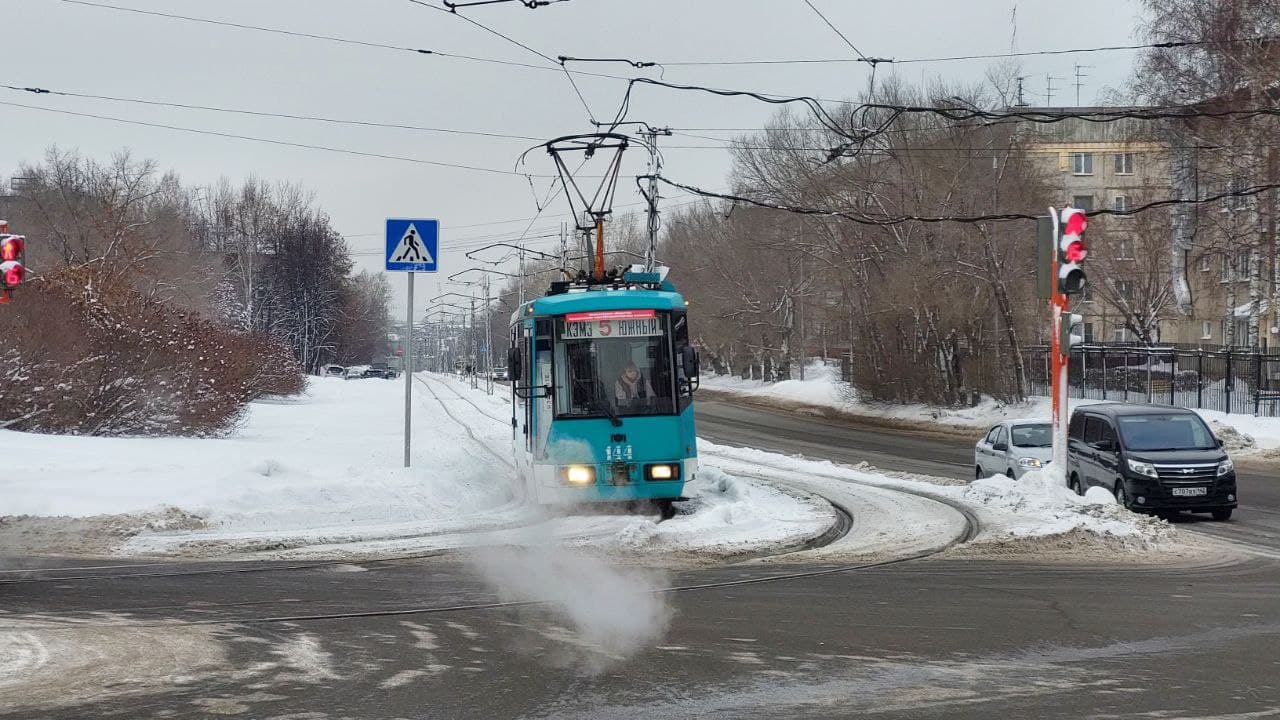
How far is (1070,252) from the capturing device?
53.8ft

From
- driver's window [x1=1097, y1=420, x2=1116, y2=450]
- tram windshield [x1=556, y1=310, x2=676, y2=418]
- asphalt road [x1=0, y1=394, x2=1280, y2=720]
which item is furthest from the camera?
driver's window [x1=1097, y1=420, x2=1116, y2=450]

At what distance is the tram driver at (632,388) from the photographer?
1620 cm

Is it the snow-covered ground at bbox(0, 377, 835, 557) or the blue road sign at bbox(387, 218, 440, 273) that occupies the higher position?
the blue road sign at bbox(387, 218, 440, 273)

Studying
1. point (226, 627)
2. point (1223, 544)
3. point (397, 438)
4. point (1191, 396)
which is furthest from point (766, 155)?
point (226, 627)

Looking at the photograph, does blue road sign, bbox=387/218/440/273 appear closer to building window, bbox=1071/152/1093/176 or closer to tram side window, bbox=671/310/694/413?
tram side window, bbox=671/310/694/413

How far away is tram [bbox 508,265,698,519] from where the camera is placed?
15.9m

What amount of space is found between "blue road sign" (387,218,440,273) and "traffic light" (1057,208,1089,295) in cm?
811

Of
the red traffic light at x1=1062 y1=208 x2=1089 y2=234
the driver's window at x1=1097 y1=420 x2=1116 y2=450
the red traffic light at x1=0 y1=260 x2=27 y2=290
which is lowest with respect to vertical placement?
→ the driver's window at x1=1097 y1=420 x2=1116 y2=450

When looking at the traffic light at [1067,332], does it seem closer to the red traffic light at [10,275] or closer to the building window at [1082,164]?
the red traffic light at [10,275]

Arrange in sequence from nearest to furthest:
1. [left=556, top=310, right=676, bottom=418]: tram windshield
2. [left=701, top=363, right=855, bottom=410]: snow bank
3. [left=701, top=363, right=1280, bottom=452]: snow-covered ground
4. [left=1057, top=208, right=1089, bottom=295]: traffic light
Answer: [left=556, top=310, right=676, bottom=418]: tram windshield < [left=1057, top=208, right=1089, bottom=295]: traffic light < [left=701, top=363, right=1280, bottom=452]: snow-covered ground < [left=701, top=363, right=855, bottom=410]: snow bank

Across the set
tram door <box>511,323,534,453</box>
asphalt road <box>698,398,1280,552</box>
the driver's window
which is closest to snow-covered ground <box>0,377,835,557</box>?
tram door <box>511,323,534,453</box>

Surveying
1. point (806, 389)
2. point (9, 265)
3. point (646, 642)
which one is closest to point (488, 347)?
point (806, 389)

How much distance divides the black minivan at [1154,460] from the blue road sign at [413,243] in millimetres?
Result: 9858

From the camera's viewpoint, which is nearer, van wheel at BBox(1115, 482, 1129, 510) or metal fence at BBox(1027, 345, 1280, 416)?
van wheel at BBox(1115, 482, 1129, 510)
